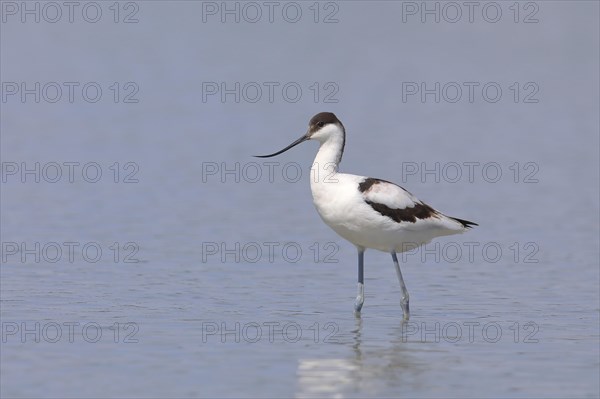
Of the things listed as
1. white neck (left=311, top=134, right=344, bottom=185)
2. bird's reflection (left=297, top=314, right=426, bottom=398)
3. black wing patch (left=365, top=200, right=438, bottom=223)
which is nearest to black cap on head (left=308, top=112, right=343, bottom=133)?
white neck (left=311, top=134, right=344, bottom=185)

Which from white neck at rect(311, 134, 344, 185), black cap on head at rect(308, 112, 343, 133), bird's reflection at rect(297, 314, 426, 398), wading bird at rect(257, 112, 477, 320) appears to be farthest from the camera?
black cap on head at rect(308, 112, 343, 133)

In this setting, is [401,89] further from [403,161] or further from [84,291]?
[84,291]

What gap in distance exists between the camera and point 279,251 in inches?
720

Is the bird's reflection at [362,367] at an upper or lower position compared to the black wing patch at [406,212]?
lower

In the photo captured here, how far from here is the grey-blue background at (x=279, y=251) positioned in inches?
458

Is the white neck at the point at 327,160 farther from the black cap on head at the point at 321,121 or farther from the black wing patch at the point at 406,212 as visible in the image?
the black wing patch at the point at 406,212

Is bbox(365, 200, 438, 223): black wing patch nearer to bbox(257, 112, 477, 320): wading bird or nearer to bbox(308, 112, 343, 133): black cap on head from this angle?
bbox(257, 112, 477, 320): wading bird

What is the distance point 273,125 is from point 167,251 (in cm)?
1688

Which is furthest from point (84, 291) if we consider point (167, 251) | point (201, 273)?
point (167, 251)

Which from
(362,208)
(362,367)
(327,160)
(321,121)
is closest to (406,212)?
(362,208)

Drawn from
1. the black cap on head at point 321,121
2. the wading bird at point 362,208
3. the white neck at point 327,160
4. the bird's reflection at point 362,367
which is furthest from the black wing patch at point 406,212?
the bird's reflection at point 362,367

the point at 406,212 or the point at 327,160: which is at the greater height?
the point at 327,160

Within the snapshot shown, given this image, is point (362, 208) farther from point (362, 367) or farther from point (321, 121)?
point (362, 367)

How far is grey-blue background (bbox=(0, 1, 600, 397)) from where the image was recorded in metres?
11.6
